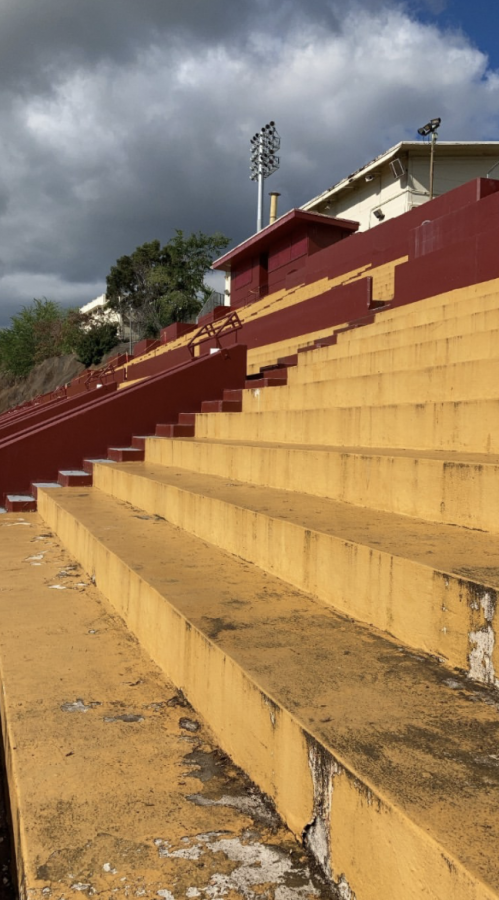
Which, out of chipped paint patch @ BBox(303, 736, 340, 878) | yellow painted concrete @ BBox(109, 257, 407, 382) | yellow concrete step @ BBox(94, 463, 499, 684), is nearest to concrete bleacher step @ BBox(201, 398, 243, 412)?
yellow painted concrete @ BBox(109, 257, 407, 382)

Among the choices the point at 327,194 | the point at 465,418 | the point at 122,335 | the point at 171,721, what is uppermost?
the point at 327,194

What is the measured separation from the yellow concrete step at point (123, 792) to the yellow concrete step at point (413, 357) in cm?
313

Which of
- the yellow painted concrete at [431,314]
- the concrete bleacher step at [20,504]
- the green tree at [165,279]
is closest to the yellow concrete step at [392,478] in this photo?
the yellow painted concrete at [431,314]

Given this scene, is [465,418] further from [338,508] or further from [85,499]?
[85,499]

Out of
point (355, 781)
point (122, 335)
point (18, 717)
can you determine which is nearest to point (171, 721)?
point (18, 717)

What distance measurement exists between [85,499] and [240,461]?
1.99 meters

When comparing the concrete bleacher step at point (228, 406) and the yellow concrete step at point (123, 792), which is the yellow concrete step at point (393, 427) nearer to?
the concrete bleacher step at point (228, 406)

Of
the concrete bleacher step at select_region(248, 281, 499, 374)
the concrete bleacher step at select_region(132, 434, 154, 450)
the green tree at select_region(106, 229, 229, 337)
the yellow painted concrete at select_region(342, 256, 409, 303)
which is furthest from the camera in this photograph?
the green tree at select_region(106, 229, 229, 337)

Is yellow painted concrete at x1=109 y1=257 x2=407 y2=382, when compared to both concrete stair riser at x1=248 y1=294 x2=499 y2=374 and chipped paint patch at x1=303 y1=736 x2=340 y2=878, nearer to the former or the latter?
concrete stair riser at x1=248 y1=294 x2=499 y2=374

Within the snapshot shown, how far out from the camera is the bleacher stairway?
1.24 metres

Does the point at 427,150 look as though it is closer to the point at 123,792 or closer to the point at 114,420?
the point at 114,420

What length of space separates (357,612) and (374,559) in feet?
0.82

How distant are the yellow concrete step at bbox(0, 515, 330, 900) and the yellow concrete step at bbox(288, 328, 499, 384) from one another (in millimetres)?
3130

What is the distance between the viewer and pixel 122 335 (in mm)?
45062
